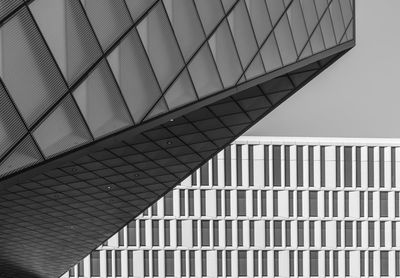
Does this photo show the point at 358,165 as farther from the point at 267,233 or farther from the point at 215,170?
the point at 215,170

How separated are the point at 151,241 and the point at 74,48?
51216 mm

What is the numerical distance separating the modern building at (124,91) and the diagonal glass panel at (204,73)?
58mm

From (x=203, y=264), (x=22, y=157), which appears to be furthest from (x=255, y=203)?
(x=22, y=157)

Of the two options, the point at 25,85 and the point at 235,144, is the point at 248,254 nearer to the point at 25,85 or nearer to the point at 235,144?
the point at 235,144

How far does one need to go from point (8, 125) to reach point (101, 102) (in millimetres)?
3399

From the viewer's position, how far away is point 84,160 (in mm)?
21953

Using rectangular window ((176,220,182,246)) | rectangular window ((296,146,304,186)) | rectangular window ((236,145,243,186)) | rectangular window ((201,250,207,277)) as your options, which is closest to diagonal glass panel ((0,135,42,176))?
rectangular window ((176,220,182,246))

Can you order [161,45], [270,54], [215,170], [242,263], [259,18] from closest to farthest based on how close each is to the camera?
[161,45] < [259,18] < [270,54] < [242,263] < [215,170]

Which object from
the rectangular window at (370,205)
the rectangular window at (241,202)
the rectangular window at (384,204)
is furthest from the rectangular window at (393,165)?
the rectangular window at (241,202)

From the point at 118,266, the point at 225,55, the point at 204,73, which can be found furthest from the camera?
the point at 118,266

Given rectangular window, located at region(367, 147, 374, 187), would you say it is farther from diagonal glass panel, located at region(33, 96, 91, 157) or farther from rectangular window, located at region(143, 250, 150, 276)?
diagonal glass panel, located at region(33, 96, 91, 157)

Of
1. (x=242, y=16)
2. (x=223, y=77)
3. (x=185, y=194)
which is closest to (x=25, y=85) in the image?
(x=223, y=77)

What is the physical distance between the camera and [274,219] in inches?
2510

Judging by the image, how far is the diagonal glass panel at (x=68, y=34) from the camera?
1213 centimetres
